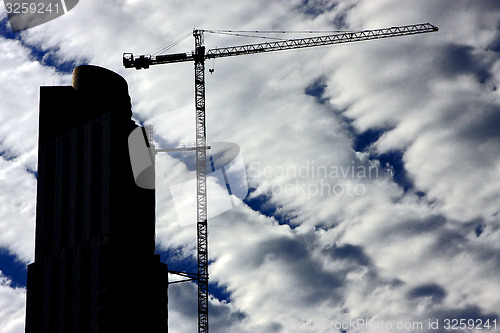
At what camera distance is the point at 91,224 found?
167000mm

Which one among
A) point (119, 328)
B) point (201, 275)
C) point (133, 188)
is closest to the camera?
point (119, 328)

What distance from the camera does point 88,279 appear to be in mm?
163375

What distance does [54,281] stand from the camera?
169 metres

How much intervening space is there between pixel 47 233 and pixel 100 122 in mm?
25808

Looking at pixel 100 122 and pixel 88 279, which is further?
pixel 100 122

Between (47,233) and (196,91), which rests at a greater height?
(196,91)

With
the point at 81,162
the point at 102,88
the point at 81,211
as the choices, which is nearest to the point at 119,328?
the point at 81,211

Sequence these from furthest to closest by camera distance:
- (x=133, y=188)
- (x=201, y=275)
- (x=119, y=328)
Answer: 1. (x=201, y=275)
2. (x=133, y=188)
3. (x=119, y=328)

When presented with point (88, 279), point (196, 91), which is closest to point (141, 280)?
point (88, 279)

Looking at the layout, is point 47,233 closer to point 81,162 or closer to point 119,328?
point 81,162

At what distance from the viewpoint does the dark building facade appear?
534 feet

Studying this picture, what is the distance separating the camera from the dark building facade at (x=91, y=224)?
534 feet

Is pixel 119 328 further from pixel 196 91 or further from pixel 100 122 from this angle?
pixel 196 91

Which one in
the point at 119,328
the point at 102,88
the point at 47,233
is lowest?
the point at 119,328
